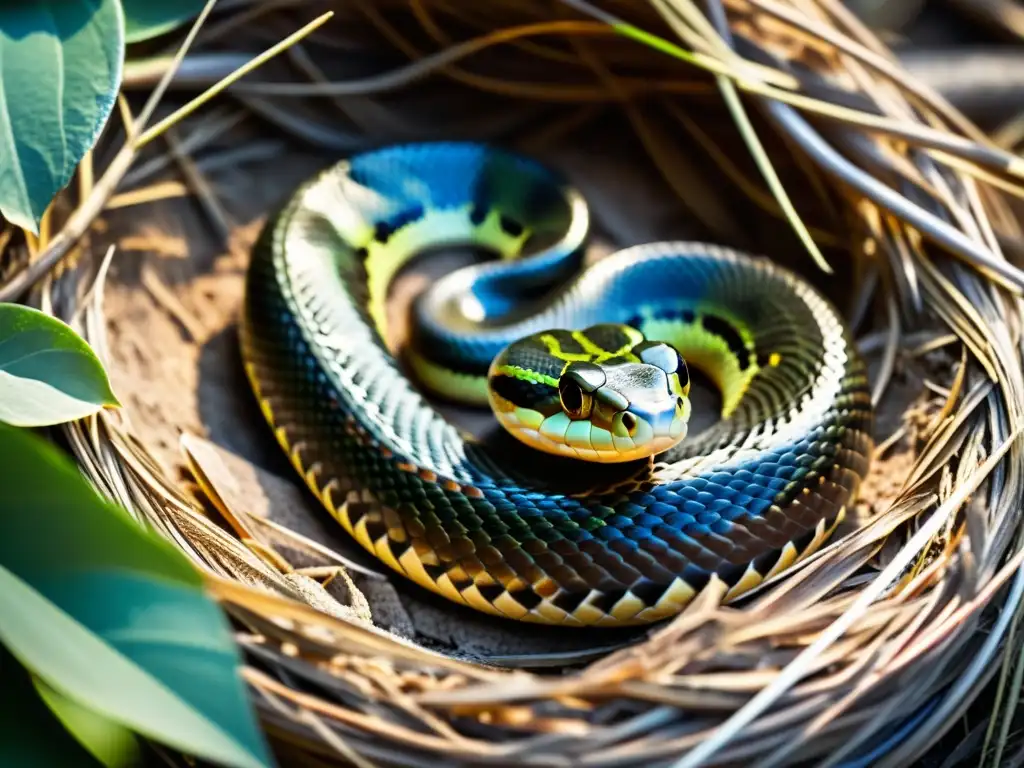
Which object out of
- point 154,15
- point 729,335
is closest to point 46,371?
point 154,15

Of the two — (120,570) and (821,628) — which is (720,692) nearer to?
(821,628)

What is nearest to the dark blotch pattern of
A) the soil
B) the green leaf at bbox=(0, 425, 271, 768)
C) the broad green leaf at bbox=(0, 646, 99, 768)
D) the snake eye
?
the soil

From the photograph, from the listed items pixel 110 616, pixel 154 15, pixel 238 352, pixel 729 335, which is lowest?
pixel 110 616

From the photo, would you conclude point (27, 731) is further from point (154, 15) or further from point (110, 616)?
point (154, 15)

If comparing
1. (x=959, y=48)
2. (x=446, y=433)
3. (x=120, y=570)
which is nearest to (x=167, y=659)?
(x=120, y=570)

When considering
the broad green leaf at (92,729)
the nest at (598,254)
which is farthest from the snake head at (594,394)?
the broad green leaf at (92,729)

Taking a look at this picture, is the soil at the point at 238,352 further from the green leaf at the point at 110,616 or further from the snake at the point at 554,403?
the green leaf at the point at 110,616
